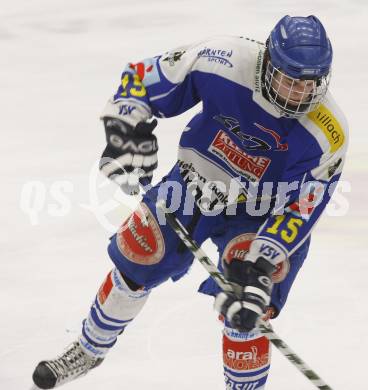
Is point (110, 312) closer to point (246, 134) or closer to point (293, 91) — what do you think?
point (246, 134)

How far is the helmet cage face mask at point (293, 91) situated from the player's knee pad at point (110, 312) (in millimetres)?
935

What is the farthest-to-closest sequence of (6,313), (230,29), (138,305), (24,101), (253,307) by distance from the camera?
(230,29) → (24,101) → (6,313) → (138,305) → (253,307)

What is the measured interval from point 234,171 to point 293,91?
492 millimetres

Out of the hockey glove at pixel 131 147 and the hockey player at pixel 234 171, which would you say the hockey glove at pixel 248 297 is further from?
the hockey glove at pixel 131 147

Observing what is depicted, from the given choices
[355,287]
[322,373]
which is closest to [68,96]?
[355,287]

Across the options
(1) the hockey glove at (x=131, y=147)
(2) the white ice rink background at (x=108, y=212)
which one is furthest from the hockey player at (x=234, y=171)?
(2) the white ice rink background at (x=108, y=212)

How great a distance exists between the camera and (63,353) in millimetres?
4523

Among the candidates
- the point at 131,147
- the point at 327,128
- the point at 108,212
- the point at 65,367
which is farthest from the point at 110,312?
the point at 108,212

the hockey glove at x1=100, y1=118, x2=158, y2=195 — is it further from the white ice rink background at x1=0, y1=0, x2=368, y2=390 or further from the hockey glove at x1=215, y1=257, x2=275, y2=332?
the white ice rink background at x1=0, y1=0, x2=368, y2=390

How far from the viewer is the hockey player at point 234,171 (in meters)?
3.88

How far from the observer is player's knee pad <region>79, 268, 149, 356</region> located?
437 cm

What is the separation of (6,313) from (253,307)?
1.41 metres

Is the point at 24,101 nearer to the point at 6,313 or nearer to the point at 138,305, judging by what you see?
the point at 6,313

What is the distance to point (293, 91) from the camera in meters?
3.83
